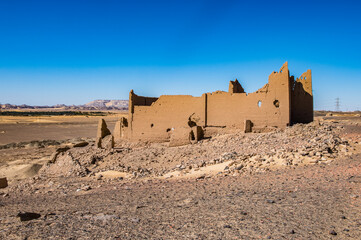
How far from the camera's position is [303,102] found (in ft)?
56.5

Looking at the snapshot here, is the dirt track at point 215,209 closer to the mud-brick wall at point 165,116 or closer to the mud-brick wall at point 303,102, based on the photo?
the mud-brick wall at point 165,116

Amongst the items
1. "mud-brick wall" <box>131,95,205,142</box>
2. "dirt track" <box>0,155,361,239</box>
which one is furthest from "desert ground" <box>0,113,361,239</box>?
"mud-brick wall" <box>131,95,205,142</box>

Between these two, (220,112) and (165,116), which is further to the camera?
(165,116)

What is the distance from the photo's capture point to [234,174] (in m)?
8.41

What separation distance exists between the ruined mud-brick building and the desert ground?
1640 millimetres

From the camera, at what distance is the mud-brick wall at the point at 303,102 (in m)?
17.1

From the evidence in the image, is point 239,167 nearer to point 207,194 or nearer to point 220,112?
point 207,194

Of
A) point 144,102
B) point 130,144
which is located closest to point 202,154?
point 130,144

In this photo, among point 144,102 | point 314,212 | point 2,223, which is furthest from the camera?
point 144,102

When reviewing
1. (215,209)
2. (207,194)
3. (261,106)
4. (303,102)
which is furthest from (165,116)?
(215,209)

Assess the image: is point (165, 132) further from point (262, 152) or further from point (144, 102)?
point (262, 152)

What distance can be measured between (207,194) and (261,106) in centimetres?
932

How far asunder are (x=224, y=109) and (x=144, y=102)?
5.39 metres

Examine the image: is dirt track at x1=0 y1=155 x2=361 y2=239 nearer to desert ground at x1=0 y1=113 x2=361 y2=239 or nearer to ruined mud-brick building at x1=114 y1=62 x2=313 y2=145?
desert ground at x1=0 y1=113 x2=361 y2=239
